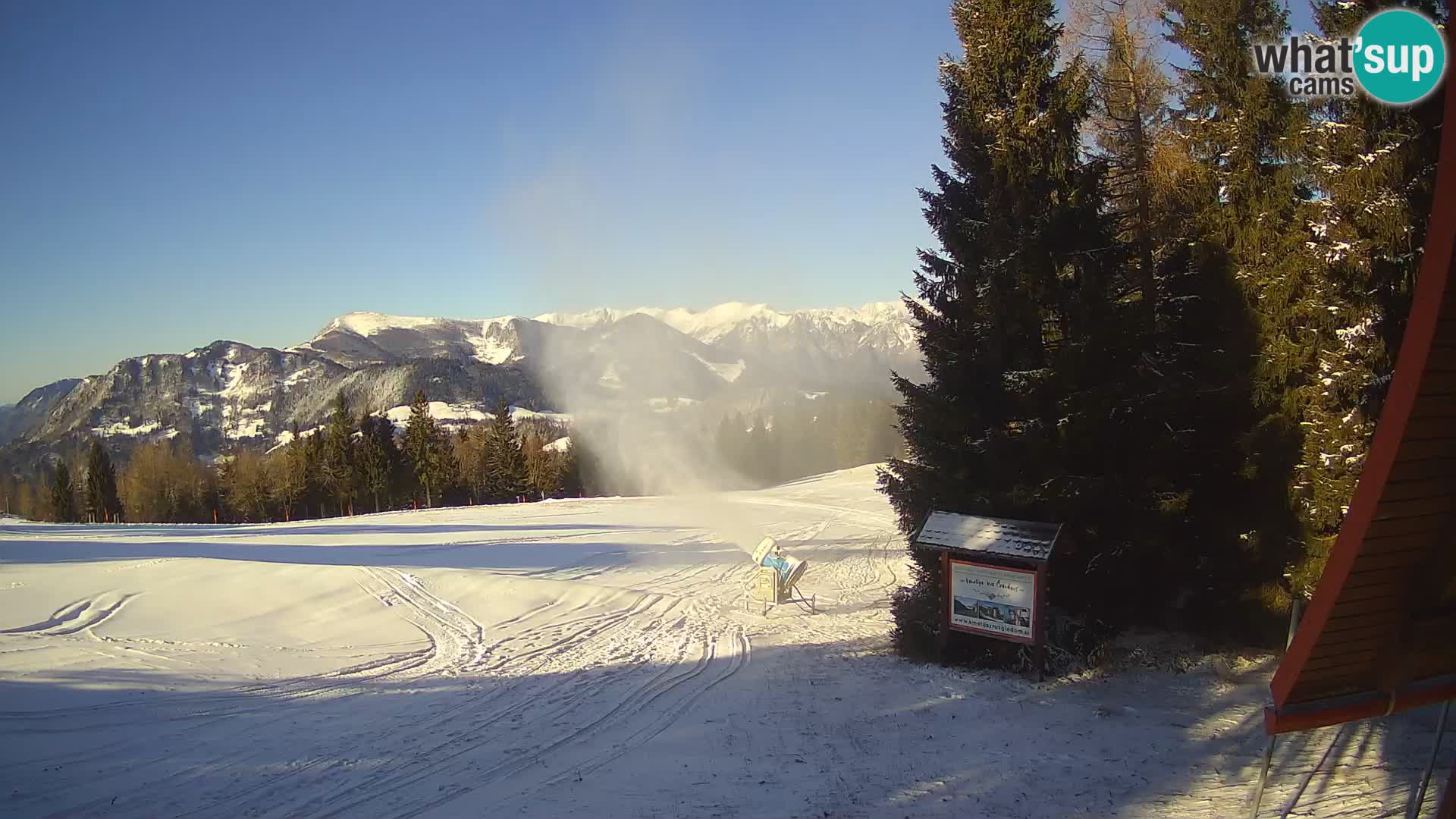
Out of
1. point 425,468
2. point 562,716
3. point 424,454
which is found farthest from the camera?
point 424,454

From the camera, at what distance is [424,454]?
7025 centimetres

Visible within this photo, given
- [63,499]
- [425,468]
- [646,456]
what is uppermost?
[646,456]

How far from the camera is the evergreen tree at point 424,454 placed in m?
69.8

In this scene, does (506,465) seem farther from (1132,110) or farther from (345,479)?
(1132,110)

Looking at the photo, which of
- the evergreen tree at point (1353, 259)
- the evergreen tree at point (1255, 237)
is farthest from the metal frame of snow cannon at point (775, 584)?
the evergreen tree at point (1353, 259)

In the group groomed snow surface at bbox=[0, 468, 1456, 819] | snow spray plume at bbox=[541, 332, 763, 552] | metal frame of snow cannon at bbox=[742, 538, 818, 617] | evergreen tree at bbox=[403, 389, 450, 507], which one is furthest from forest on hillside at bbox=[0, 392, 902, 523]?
groomed snow surface at bbox=[0, 468, 1456, 819]

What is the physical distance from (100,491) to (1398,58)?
9719 centimetres

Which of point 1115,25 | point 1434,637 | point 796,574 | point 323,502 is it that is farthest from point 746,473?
point 1434,637

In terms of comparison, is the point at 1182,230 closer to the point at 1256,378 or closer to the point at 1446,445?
the point at 1256,378

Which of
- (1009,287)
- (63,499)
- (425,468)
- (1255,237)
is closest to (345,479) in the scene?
(425,468)

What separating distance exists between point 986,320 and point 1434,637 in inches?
324

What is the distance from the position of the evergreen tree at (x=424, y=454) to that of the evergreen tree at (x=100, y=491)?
32055 mm

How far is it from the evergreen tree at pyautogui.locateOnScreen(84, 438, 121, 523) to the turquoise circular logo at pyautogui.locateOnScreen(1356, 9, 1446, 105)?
95.1m

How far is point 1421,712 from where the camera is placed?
30.2 ft
